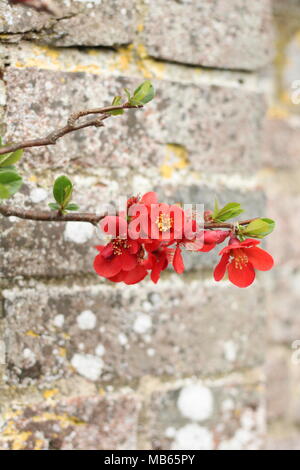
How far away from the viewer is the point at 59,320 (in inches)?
43.2

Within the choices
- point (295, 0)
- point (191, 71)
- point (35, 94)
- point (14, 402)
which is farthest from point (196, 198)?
point (295, 0)

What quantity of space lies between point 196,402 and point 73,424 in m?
0.25

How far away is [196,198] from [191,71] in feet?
0.81

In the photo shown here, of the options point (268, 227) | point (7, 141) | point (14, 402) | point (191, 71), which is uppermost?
point (191, 71)

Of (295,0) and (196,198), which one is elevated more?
(295,0)

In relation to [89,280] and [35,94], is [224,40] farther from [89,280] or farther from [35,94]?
[89,280]

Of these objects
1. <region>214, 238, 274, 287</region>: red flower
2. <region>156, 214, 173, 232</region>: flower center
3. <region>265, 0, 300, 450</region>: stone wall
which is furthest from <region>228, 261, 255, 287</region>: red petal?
<region>265, 0, 300, 450</region>: stone wall

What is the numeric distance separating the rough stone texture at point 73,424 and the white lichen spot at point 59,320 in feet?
0.44

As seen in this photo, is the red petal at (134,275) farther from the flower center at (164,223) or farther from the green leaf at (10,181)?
the green leaf at (10,181)

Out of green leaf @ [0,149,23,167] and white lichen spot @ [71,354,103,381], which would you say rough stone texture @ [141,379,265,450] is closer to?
white lichen spot @ [71,354,103,381]

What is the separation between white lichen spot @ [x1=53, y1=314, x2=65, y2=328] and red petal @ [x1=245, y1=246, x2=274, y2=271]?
0.39 meters

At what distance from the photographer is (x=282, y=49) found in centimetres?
175

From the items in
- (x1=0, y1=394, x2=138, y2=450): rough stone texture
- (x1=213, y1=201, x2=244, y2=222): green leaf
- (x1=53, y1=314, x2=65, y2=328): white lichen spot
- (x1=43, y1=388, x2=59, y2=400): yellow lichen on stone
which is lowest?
(x1=0, y1=394, x2=138, y2=450): rough stone texture

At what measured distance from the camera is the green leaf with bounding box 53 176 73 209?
85 centimetres
